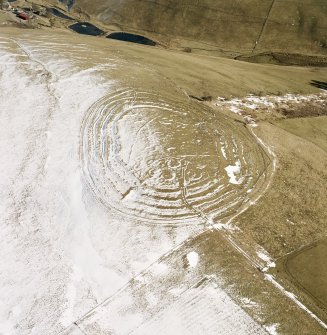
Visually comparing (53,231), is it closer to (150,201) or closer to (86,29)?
(150,201)

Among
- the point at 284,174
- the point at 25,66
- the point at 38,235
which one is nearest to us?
the point at 38,235

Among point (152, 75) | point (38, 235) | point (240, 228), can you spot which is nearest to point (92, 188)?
point (38, 235)

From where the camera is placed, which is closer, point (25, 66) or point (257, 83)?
point (25, 66)

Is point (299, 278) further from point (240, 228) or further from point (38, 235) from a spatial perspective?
point (38, 235)

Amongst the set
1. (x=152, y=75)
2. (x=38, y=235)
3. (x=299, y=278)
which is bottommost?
(x=38, y=235)

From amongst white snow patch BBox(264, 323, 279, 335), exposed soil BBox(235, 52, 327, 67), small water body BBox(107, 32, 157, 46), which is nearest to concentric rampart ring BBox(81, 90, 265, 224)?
white snow patch BBox(264, 323, 279, 335)
